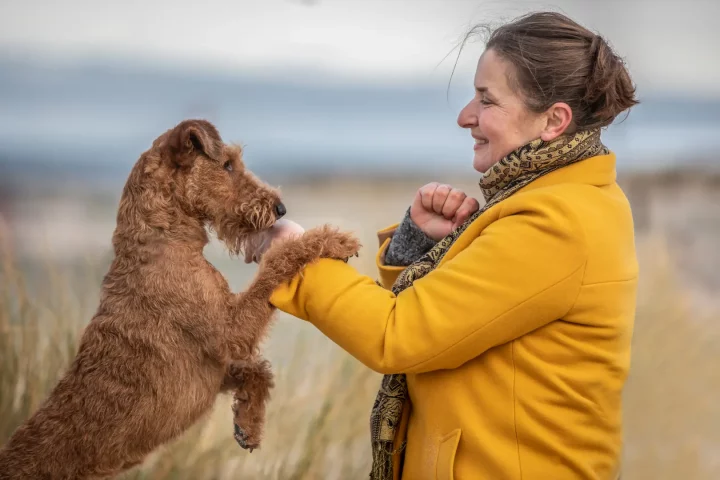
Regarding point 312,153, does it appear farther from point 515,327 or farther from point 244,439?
point 515,327

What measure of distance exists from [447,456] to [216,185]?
2.50 feet

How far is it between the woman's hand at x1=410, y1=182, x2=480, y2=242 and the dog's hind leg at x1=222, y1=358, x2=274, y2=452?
517mm

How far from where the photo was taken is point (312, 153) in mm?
2713

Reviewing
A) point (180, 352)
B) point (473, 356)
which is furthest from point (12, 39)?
point (473, 356)

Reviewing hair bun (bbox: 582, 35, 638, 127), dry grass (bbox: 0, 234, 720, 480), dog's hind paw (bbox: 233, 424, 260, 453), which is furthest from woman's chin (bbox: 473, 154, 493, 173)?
dry grass (bbox: 0, 234, 720, 480)

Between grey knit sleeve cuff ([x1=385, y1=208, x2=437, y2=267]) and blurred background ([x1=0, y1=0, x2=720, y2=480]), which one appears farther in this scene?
blurred background ([x1=0, y1=0, x2=720, y2=480])

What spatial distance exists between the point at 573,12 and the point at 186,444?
7.50ft

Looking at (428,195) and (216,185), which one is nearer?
(216,185)

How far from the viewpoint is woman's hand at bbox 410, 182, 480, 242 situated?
1.67m

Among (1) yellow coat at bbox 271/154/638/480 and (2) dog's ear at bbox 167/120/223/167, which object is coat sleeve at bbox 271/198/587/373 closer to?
(1) yellow coat at bbox 271/154/638/480

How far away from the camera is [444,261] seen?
149 cm

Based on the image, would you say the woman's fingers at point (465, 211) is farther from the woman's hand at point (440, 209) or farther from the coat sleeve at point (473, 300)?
the coat sleeve at point (473, 300)

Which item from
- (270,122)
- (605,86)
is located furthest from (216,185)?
(270,122)

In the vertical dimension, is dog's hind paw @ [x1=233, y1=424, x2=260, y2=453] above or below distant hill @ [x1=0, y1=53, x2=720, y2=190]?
below
